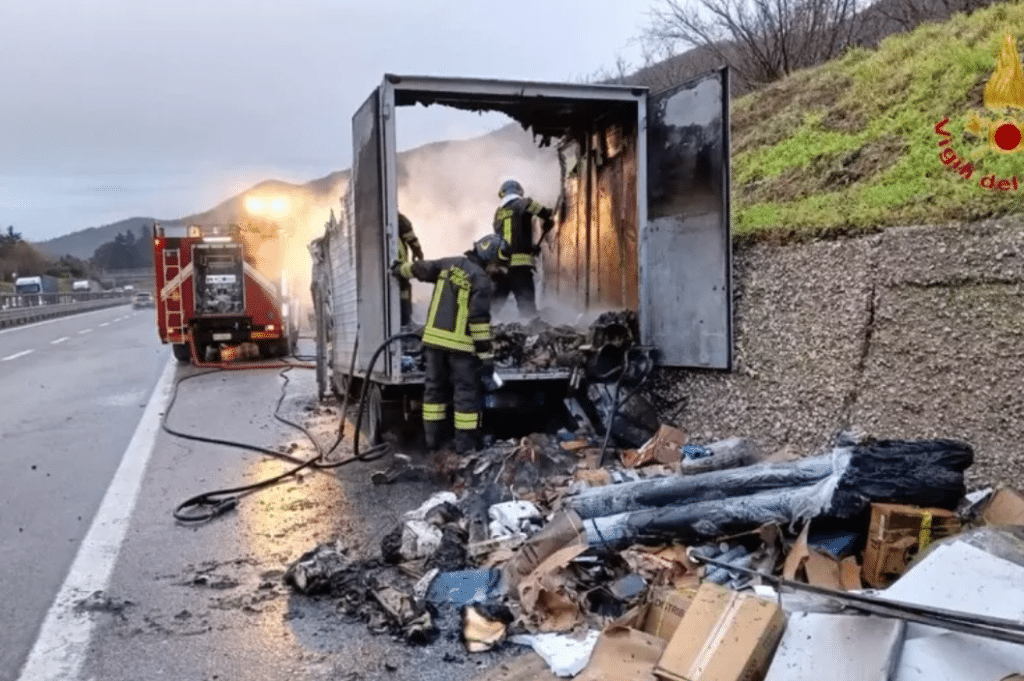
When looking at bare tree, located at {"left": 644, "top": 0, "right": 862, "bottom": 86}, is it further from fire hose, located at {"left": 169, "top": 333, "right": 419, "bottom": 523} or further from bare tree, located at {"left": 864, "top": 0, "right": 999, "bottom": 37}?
fire hose, located at {"left": 169, "top": 333, "right": 419, "bottom": 523}

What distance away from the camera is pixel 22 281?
4997 cm

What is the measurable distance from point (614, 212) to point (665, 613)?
5.31m

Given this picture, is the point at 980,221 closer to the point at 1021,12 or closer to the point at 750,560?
the point at 750,560

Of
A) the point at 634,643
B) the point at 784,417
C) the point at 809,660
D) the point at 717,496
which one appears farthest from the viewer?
the point at 784,417

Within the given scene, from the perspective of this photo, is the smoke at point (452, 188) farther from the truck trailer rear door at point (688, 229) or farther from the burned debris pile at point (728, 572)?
the burned debris pile at point (728, 572)

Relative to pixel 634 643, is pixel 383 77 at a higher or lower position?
higher

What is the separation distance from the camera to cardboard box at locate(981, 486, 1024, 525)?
3.96m

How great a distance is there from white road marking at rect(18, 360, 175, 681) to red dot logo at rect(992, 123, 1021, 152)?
5.82 meters

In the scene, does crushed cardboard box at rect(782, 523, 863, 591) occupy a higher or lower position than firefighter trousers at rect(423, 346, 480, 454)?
lower

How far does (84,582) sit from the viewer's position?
4.79m

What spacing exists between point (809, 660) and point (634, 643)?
699 mm

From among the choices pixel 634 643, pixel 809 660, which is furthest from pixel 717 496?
pixel 809 660

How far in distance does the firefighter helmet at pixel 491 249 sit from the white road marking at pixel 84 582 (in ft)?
10.4

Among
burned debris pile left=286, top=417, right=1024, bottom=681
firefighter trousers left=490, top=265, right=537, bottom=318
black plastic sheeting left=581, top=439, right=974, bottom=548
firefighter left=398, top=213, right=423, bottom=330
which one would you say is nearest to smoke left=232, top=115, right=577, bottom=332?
firefighter trousers left=490, top=265, right=537, bottom=318
